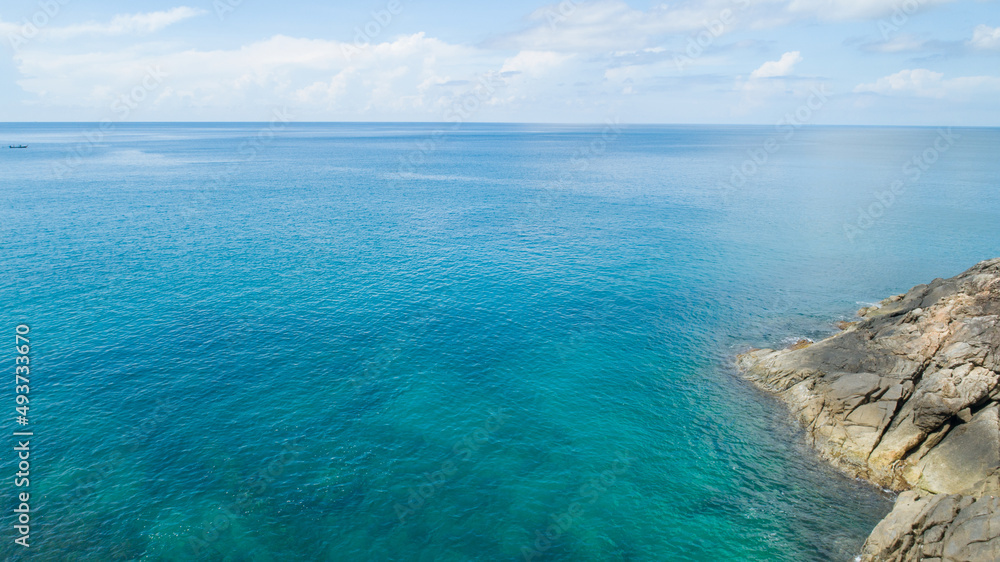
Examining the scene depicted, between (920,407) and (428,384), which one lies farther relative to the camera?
(428,384)

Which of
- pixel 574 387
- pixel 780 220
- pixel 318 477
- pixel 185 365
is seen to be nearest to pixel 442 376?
pixel 574 387

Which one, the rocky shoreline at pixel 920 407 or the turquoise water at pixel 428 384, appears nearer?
the rocky shoreline at pixel 920 407

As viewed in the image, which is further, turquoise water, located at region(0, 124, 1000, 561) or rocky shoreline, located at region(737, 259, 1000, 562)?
turquoise water, located at region(0, 124, 1000, 561)

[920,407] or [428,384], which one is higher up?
[920,407]

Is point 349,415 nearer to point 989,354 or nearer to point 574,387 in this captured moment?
point 574,387
